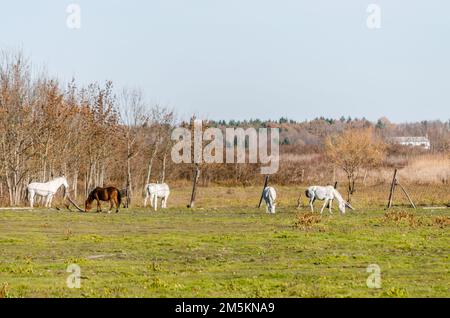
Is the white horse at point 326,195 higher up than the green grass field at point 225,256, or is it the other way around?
the white horse at point 326,195

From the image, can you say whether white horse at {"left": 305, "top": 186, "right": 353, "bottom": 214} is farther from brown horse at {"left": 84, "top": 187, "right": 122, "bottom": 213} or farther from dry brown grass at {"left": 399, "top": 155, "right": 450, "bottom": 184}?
dry brown grass at {"left": 399, "top": 155, "right": 450, "bottom": 184}

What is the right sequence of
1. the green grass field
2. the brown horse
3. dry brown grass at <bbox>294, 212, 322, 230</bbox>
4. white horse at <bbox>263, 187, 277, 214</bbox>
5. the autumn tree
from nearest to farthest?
the green grass field
dry brown grass at <bbox>294, 212, 322, 230</bbox>
white horse at <bbox>263, 187, 277, 214</bbox>
the brown horse
the autumn tree

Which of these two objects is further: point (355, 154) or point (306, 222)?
point (355, 154)

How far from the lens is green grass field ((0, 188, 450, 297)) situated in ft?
46.9

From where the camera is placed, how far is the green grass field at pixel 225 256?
46.9ft

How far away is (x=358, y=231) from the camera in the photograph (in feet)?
87.9

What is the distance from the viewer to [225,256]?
19.9 meters

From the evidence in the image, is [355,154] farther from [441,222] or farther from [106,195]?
[441,222]

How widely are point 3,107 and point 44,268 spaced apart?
1208 inches

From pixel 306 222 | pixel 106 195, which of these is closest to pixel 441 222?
pixel 306 222

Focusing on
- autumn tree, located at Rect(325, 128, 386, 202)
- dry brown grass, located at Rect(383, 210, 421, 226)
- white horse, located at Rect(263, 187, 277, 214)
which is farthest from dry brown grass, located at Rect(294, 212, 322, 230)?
autumn tree, located at Rect(325, 128, 386, 202)

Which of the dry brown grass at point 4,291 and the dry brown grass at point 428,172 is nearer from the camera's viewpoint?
the dry brown grass at point 4,291

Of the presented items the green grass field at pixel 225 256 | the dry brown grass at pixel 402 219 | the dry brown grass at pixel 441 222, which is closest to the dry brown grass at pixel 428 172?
the dry brown grass at pixel 402 219

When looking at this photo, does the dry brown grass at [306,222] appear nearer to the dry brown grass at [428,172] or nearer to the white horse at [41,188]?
the white horse at [41,188]
